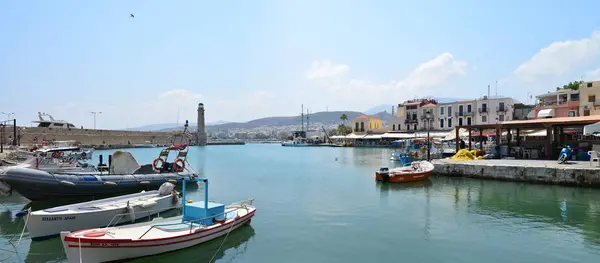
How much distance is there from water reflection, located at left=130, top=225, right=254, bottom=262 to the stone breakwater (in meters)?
86.3

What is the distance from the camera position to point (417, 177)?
89.8 feet

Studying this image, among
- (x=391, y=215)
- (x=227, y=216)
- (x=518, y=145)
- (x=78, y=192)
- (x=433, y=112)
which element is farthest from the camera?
(x=433, y=112)

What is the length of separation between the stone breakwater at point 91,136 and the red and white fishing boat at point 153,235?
85.7 meters

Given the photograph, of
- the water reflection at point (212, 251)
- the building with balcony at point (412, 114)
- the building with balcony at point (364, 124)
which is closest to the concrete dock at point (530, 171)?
the water reflection at point (212, 251)

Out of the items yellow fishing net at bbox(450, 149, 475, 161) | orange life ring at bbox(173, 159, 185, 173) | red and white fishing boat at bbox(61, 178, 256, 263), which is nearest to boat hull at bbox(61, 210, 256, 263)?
red and white fishing boat at bbox(61, 178, 256, 263)

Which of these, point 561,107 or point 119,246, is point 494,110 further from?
point 119,246

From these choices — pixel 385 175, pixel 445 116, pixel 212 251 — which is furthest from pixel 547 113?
pixel 212 251

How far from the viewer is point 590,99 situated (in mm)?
43031

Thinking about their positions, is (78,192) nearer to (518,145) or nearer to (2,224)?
(2,224)

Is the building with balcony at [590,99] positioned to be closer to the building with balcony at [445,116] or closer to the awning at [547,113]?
the awning at [547,113]

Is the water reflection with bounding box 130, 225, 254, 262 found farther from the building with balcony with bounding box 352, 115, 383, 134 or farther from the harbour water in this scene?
the building with balcony with bounding box 352, 115, 383, 134

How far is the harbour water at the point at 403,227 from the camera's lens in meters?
11.7

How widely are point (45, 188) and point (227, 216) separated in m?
10.0

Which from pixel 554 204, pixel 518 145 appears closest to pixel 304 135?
pixel 518 145
